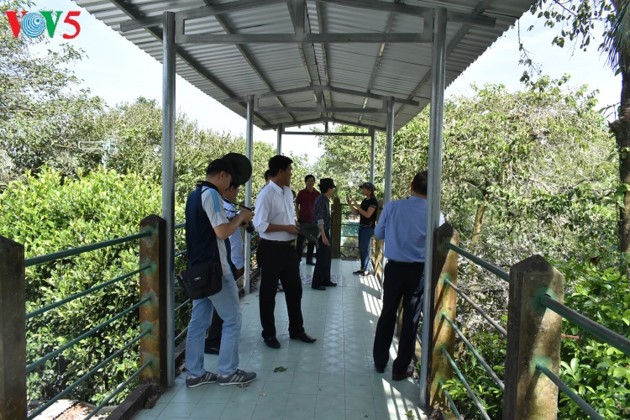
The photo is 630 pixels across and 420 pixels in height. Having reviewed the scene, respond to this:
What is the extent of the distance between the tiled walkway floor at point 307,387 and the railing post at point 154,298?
0.23 meters

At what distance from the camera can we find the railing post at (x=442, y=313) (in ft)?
10.3

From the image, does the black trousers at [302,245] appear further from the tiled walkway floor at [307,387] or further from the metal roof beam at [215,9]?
the metal roof beam at [215,9]

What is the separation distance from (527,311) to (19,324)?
187 centimetres

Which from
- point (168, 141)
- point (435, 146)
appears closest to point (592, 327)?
point (435, 146)

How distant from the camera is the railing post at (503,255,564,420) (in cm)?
174

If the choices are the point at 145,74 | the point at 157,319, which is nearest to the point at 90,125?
the point at 157,319

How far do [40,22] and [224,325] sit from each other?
14157 mm

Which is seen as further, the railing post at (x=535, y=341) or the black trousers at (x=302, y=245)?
the black trousers at (x=302, y=245)

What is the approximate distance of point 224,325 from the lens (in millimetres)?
3455

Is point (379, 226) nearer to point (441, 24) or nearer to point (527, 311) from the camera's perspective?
point (441, 24)

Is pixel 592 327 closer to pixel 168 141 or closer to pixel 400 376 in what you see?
pixel 400 376

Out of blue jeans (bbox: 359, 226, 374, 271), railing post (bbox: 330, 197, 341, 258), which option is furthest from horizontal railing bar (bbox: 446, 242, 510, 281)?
railing post (bbox: 330, 197, 341, 258)

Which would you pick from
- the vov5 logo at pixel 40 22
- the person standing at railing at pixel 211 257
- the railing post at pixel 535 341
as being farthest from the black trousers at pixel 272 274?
the vov5 logo at pixel 40 22

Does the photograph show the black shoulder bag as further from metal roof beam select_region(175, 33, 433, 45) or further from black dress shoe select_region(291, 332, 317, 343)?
black dress shoe select_region(291, 332, 317, 343)
